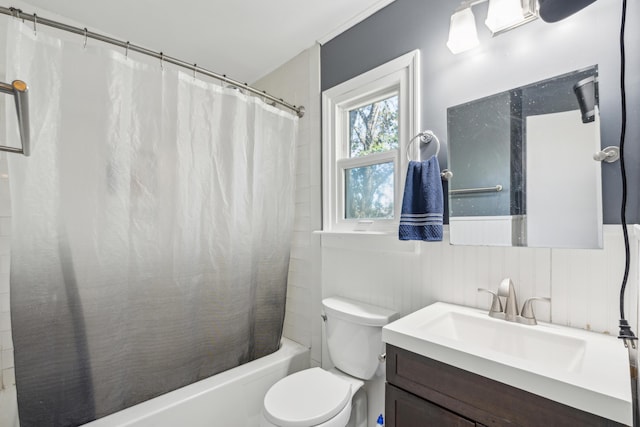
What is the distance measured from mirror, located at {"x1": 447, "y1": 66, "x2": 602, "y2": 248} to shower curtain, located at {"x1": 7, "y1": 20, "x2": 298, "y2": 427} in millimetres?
1161

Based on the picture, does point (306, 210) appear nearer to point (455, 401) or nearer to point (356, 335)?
point (356, 335)

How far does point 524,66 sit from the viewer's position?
1.13 meters

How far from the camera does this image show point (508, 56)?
46.2 inches

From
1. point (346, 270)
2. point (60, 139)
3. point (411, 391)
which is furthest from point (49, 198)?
point (411, 391)

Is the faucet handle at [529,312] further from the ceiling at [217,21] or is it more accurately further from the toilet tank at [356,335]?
the ceiling at [217,21]

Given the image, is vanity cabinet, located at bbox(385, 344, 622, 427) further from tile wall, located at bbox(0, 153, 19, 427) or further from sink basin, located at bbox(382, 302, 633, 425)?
tile wall, located at bbox(0, 153, 19, 427)

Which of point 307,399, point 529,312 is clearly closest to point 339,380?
point 307,399

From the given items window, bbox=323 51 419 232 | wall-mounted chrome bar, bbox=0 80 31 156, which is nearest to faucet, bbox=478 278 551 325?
window, bbox=323 51 419 232

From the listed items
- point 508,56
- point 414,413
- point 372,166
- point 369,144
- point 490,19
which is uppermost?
point 490,19

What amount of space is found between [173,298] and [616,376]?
1.70 m

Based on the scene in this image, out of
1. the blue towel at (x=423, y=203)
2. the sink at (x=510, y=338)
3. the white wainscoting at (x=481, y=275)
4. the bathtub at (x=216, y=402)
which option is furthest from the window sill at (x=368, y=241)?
the bathtub at (x=216, y=402)

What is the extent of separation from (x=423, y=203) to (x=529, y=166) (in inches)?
16.2

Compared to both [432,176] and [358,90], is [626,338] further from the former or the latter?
[358,90]

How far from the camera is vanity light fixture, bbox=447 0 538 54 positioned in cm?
108
